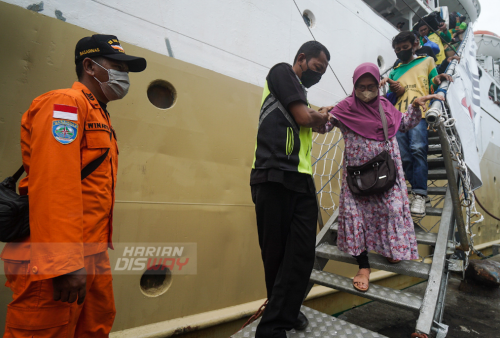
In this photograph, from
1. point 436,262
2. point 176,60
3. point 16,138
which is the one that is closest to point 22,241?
point 16,138

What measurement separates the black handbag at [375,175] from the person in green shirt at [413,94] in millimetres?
609

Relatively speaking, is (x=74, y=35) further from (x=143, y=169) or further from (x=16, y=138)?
(x=143, y=169)

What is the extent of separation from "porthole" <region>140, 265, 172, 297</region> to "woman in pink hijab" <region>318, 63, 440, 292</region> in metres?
1.16

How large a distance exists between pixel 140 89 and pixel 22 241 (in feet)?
3.91

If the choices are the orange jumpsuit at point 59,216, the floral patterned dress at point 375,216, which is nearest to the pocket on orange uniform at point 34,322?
the orange jumpsuit at point 59,216

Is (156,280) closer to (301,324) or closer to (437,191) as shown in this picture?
(301,324)

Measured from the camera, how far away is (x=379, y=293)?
151cm

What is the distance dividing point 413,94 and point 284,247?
1.81 meters

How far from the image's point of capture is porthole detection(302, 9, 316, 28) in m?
3.00

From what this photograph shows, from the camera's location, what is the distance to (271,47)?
8.68 feet

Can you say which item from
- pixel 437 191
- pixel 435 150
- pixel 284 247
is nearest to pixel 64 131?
pixel 284 247

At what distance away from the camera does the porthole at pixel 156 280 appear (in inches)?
70.8

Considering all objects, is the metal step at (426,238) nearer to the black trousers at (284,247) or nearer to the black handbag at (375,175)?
the black handbag at (375,175)

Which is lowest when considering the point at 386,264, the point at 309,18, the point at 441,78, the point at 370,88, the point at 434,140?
the point at 386,264
